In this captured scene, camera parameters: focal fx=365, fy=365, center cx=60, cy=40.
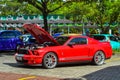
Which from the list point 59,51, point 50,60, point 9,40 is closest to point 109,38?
point 9,40

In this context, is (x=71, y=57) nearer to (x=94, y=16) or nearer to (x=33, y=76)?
(x=33, y=76)

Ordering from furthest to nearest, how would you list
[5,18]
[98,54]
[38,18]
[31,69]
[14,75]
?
1. [5,18]
2. [38,18]
3. [98,54]
4. [31,69]
5. [14,75]

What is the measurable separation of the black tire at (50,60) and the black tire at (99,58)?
210cm

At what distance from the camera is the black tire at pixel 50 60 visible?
1538cm

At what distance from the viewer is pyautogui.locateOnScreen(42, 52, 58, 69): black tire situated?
50.5 feet

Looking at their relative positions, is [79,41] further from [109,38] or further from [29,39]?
[109,38]

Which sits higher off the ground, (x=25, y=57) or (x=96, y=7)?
(x=96, y=7)

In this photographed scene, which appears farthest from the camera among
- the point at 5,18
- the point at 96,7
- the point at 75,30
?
the point at 75,30

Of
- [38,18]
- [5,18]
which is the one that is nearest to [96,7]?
[38,18]

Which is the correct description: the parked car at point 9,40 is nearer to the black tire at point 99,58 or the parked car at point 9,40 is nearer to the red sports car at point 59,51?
the red sports car at point 59,51

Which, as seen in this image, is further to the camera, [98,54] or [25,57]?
[98,54]

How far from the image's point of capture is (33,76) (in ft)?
42.7

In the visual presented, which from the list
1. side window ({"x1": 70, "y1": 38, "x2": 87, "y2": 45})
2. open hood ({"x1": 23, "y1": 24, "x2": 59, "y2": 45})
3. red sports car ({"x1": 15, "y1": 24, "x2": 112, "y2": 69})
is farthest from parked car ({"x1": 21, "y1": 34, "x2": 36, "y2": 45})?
side window ({"x1": 70, "y1": 38, "x2": 87, "y2": 45})

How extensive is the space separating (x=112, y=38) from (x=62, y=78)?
1687 centimetres
